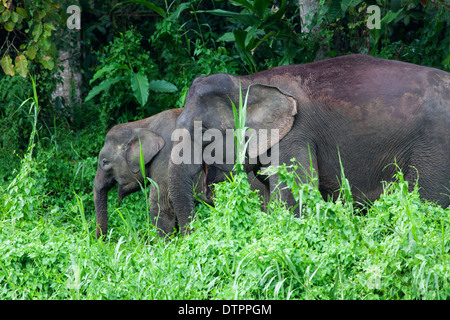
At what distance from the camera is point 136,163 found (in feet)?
22.8

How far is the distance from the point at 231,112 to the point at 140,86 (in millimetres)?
2252

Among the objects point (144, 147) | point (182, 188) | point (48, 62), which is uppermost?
point (48, 62)

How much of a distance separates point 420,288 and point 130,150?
12.7ft

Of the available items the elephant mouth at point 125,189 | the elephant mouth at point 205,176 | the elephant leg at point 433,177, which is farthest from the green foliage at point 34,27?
the elephant leg at point 433,177

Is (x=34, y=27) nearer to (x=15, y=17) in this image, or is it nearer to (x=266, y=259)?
(x=15, y=17)

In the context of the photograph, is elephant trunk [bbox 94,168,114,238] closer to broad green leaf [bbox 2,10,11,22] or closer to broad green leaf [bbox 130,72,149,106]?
broad green leaf [bbox 130,72,149,106]

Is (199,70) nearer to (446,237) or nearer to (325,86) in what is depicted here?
(325,86)

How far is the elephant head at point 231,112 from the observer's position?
5.55m

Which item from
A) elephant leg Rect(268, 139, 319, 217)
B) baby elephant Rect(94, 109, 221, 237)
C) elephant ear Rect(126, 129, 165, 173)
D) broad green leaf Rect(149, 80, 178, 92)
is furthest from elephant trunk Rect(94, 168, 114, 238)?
elephant leg Rect(268, 139, 319, 217)

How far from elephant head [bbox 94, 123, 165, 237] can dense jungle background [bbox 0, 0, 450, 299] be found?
246 mm

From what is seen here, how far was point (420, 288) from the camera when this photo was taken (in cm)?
365

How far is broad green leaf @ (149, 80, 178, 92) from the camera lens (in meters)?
7.89

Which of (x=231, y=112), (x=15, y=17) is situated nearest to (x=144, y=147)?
(x=231, y=112)

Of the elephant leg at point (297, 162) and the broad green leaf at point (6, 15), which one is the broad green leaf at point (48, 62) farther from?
the elephant leg at point (297, 162)
